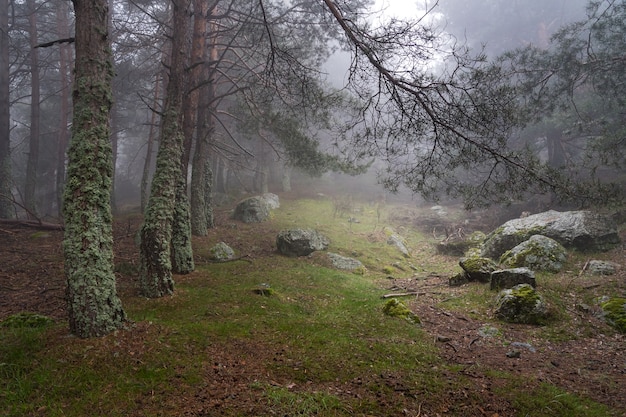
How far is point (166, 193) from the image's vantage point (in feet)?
23.1

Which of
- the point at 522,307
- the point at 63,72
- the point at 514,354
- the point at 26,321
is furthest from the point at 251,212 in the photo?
the point at 514,354

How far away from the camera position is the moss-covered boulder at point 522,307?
6887mm

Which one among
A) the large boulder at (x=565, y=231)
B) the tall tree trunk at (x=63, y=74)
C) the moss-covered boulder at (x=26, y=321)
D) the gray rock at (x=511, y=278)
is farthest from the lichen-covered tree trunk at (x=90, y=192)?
the tall tree trunk at (x=63, y=74)

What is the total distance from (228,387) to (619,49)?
16.0 m

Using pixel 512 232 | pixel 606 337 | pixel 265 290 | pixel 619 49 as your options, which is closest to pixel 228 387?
pixel 265 290

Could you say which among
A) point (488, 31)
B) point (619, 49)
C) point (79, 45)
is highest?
point (488, 31)

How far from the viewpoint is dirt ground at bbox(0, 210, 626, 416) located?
4.05 m

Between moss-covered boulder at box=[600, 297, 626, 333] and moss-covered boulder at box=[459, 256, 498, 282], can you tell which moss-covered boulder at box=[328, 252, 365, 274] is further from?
moss-covered boulder at box=[600, 297, 626, 333]

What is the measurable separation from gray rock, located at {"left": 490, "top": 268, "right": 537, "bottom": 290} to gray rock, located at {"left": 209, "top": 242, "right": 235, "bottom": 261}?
26.1 ft

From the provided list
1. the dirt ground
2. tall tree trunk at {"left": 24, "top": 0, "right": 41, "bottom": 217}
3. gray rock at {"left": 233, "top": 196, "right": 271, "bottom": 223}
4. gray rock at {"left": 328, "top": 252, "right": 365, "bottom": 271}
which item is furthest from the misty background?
the dirt ground

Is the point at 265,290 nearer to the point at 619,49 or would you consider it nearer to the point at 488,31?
the point at 619,49

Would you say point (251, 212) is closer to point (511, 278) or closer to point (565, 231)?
point (511, 278)

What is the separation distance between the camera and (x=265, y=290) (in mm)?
7602

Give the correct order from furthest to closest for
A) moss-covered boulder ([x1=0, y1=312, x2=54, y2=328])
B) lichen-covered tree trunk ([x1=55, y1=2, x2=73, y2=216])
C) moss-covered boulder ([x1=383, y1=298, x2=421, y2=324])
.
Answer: lichen-covered tree trunk ([x1=55, y1=2, x2=73, y2=216]) → moss-covered boulder ([x1=383, y1=298, x2=421, y2=324]) → moss-covered boulder ([x1=0, y1=312, x2=54, y2=328])
